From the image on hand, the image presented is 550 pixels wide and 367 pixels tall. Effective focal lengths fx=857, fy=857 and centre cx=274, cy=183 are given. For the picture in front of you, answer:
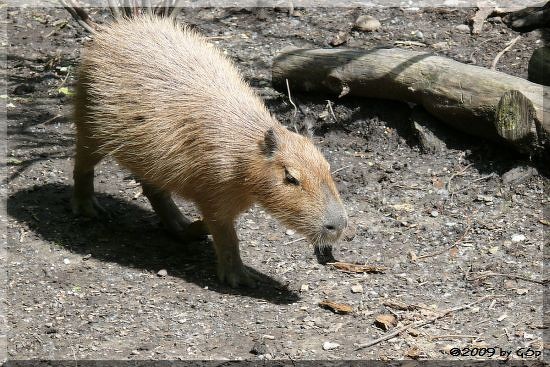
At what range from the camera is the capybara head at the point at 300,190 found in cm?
537

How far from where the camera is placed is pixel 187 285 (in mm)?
5738

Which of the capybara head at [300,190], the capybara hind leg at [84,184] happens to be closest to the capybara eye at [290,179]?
the capybara head at [300,190]

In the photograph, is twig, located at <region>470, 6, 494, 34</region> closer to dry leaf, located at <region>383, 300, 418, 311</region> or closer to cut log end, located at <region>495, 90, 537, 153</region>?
cut log end, located at <region>495, 90, 537, 153</region>

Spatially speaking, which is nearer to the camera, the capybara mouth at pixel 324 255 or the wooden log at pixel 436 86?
the capybara mouth at pixel 324 255

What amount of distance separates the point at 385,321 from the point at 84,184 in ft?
8.61

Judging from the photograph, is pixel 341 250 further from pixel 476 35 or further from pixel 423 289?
pixel 476 35

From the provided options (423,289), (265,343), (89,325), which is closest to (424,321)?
(423,289)

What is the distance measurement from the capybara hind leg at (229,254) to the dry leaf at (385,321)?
958 millimetres

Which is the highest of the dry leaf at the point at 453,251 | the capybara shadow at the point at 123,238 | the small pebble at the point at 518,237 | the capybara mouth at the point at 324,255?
the small pebble at the point at 518,237

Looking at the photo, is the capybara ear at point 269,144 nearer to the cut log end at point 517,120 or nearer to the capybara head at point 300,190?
the capybara head at point 300,190

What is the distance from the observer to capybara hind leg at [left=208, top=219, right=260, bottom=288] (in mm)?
5758

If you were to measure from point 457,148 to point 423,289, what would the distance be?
67.8 inches

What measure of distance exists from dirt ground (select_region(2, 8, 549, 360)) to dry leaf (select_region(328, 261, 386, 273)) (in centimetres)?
5

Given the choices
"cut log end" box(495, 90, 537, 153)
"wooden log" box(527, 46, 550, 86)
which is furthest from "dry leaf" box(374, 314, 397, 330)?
"wooden log" box(527, 46, 550, 86)
